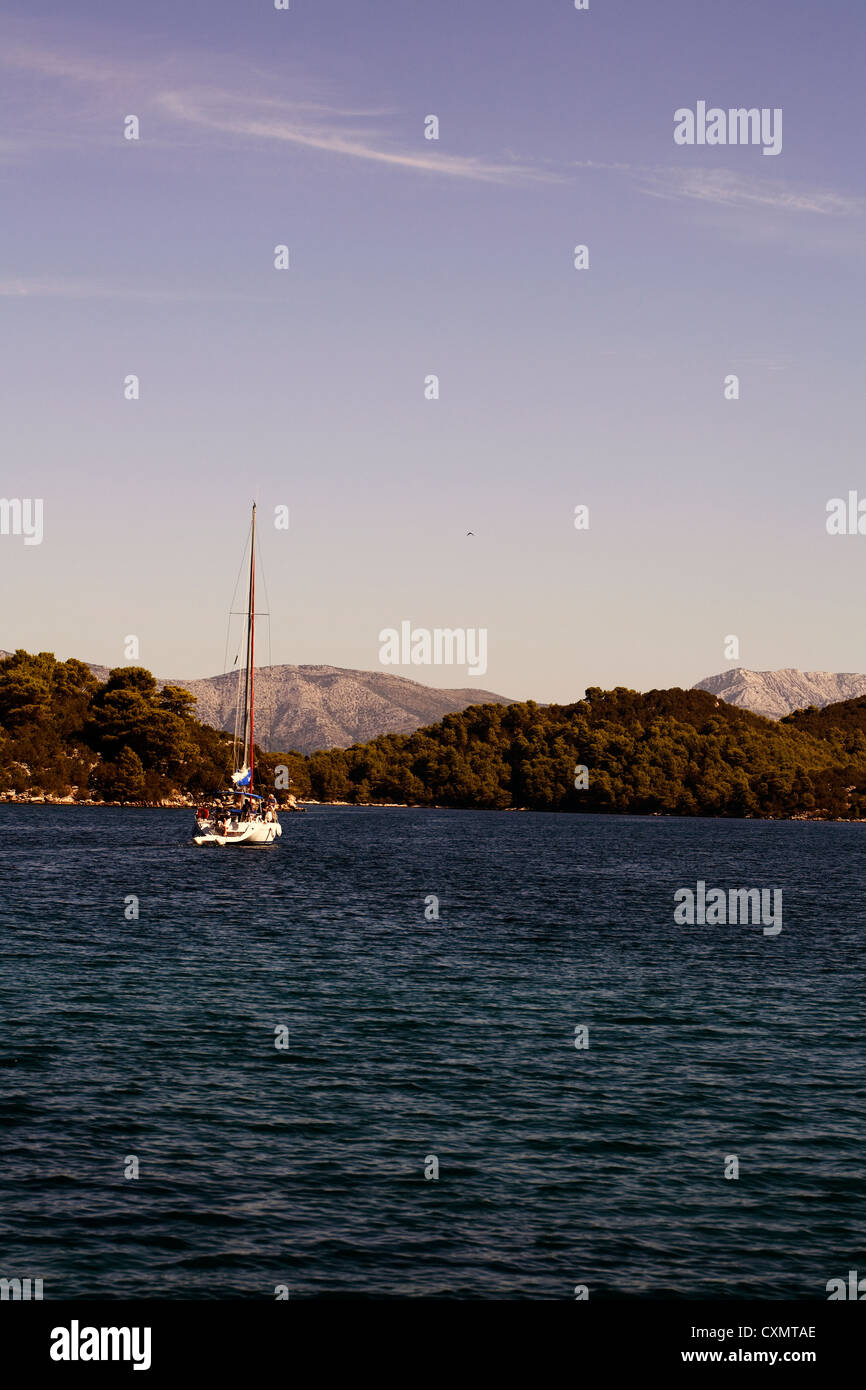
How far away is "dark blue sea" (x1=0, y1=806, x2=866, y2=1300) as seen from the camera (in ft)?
70.4

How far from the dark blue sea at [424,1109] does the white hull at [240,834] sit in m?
56.3

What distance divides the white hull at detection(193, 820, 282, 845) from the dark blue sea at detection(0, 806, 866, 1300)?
56323mm

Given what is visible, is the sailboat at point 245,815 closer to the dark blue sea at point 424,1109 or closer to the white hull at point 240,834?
the white hull at point 240,834

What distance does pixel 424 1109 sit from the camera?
30.6 m

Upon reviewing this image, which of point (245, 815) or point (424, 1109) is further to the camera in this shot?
point (245, 815)

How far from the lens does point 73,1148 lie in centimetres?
2670

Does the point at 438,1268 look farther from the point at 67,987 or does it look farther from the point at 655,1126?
the point at 67,987

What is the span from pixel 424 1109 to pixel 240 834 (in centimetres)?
9824

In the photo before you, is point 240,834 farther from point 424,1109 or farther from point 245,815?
point 424,1109

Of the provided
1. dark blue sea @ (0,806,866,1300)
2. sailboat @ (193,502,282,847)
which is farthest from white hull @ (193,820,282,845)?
dark blue sea @ (0,806,866,1300)

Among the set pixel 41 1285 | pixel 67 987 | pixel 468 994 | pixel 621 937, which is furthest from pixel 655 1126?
pixel 621 937

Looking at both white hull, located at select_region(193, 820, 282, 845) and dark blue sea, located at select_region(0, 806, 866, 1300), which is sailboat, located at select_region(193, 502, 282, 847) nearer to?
white hull, located at select_region(193, 820, 282, 845)

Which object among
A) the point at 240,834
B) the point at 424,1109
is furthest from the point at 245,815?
the point at 424,1109

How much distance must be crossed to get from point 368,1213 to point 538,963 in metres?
33.0
